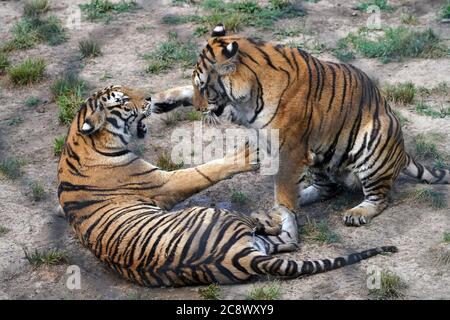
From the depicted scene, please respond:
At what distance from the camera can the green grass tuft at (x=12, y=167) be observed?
639 centimetres

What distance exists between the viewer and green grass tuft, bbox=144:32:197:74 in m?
7.95

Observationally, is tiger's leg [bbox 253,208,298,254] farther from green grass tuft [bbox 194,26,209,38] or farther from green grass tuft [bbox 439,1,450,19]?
green grass tuft [bbox 439,1,450,19]

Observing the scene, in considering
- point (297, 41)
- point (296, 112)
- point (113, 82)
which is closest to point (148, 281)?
point (296, 112)

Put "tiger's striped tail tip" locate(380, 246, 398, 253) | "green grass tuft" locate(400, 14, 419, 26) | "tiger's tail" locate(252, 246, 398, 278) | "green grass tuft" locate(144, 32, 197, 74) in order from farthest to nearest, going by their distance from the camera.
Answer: "green grass tuft" locate(400, 14, 419, 26), "green grass tuft" locate(144, 32, 197, 74), "tiger's striped tail tip" locate(380, 246, 398, 253), "tiger's tail" locate(252, 246, 398, 278)

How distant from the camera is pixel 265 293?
4582 millimetres

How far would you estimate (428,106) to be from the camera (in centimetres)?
707

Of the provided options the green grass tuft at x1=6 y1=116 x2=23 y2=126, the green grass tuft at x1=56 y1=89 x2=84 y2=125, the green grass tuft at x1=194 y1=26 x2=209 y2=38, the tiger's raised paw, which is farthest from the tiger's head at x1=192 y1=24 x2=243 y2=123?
the green grass tuft at x1=194 y1=26 x2=209 y2=38

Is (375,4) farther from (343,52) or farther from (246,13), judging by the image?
(246,13)

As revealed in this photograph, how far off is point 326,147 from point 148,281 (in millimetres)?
1574

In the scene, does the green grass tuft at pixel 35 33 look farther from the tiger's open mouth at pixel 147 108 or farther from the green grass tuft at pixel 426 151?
the green grass tuft at pixel 426 151

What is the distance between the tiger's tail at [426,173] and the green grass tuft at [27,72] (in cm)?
384

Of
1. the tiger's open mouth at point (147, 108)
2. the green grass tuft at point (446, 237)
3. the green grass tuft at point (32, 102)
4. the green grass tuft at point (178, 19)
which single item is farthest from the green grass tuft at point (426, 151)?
the green grass tuft at point (32, 102)

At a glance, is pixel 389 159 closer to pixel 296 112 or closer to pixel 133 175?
pixel 296 112

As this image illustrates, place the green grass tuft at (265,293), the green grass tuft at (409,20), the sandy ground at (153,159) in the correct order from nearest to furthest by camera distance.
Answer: the green grass tuft at (265,293)
the sandy ground at (153,159)
the green grass tuft at (409,20)
